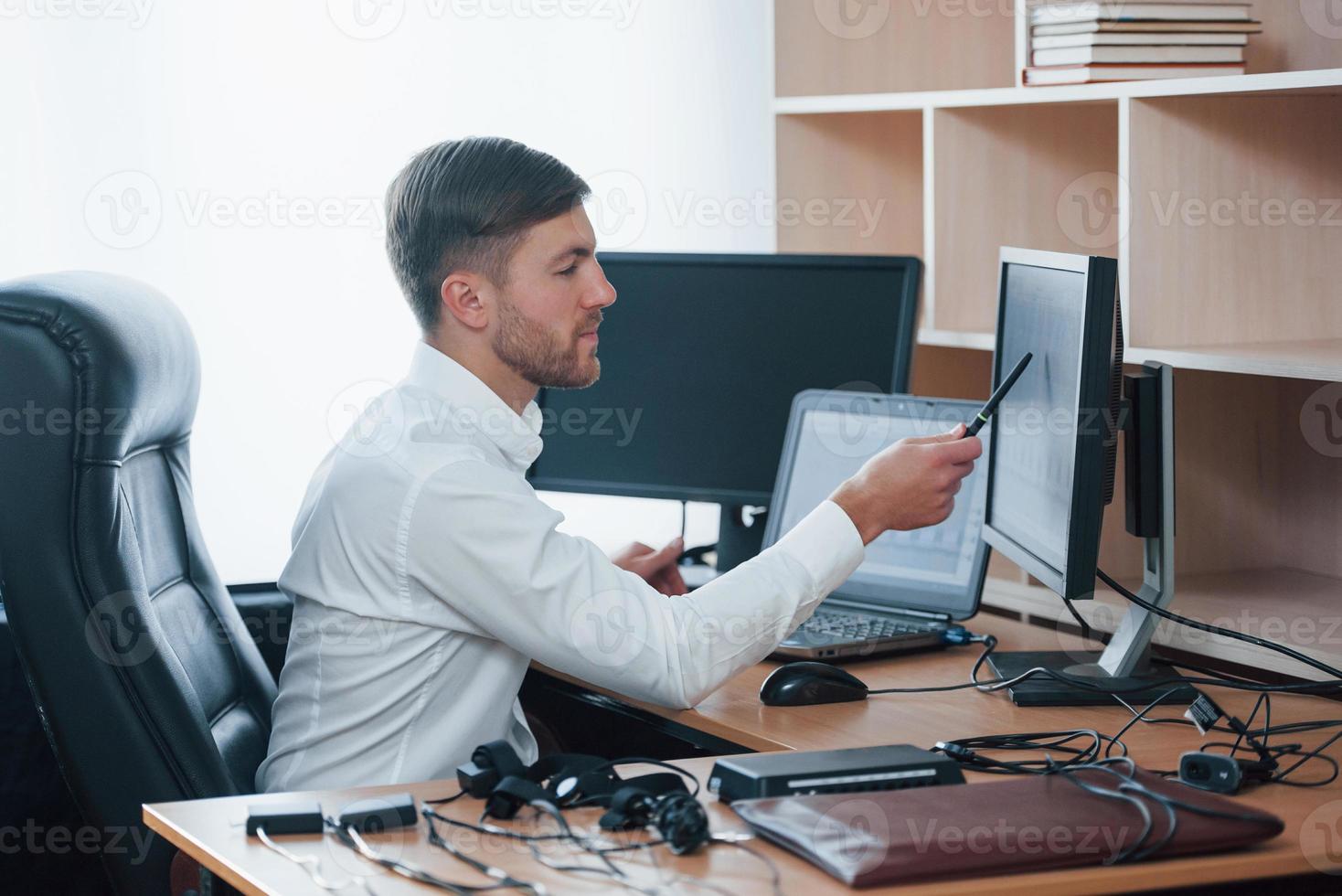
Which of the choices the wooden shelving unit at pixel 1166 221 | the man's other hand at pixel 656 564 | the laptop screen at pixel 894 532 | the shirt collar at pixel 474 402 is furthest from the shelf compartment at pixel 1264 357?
the shirt collar at pixel 474 402

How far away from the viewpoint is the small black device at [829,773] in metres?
1.24

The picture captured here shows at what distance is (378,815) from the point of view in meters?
1.23

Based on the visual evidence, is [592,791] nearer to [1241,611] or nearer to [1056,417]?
[1056,417]

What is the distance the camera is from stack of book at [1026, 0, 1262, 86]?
188 cm

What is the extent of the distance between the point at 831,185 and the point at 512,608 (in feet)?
4.21

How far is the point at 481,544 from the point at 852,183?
130 centimetres

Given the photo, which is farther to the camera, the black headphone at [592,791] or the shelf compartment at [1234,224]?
the shelf compartment at [1234,224]

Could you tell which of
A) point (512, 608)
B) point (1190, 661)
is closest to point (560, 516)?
point (512, 608)

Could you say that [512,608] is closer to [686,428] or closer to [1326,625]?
[686,428]

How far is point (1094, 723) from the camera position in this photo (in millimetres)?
1573

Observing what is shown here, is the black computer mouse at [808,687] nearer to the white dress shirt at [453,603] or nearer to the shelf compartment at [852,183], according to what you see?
the white dress shirt at [453,603]

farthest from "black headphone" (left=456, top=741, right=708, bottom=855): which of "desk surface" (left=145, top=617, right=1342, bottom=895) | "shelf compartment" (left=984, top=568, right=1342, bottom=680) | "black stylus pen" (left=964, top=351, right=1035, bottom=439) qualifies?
"shelf compartment" (left=984, top=568, right=1342, bottom=680)

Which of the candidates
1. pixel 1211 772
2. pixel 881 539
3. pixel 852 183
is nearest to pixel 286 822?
pixel 1211 772

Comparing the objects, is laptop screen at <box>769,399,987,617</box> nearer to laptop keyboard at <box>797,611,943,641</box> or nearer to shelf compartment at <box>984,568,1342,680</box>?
laptop keyboard at <box>797,611,943,641</box>
